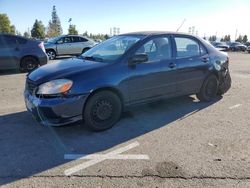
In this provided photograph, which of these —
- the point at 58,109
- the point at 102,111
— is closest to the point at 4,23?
the point at 102,111

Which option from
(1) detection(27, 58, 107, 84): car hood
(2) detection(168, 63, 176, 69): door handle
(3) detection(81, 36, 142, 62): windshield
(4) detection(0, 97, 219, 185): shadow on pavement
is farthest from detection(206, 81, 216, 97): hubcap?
(1) detection(27, 58, 107, 84): car hood

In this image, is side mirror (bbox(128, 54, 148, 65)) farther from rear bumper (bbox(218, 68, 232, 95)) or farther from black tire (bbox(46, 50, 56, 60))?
black tire (bbox(46, 50, 56, 60))

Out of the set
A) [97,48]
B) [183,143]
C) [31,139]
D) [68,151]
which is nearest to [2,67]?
[97,48]

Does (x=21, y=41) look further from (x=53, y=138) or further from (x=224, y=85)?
(x=224, y=85)

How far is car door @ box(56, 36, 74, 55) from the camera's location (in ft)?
57.9

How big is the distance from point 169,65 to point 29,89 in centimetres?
264

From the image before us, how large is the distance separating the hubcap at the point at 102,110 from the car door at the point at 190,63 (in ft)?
5.66

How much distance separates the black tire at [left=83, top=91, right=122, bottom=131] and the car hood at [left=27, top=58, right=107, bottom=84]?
509 millimetres

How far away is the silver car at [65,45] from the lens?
17391mm

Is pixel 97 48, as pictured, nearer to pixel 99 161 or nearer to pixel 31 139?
pixel 31 139

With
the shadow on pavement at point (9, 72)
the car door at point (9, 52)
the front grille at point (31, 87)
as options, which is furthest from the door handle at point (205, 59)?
the shadow on pavement at point (9, 72)

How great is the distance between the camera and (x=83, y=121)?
472 centimetres

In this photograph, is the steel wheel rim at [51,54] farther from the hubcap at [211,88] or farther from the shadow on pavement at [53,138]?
the hubcap at [211,88]

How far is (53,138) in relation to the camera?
4559 mm
